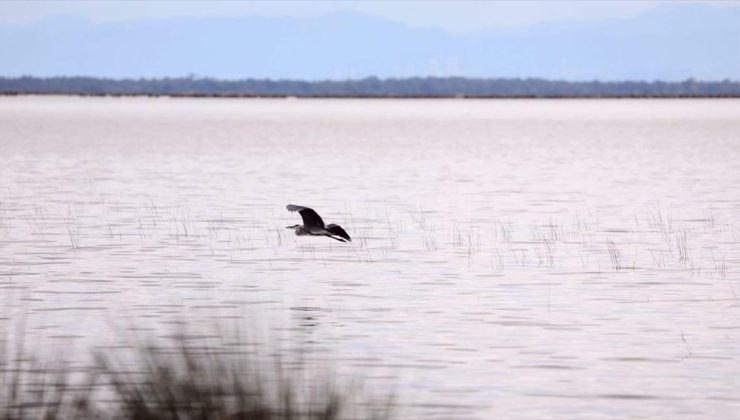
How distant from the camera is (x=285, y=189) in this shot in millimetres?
44000

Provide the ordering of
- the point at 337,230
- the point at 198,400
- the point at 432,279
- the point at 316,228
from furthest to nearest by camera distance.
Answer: the point at 316,228 < the point at 337,230 < the point at 432,279 < the point at 198,400

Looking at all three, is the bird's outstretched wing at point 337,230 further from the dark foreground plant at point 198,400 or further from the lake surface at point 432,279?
the dark foreground plant at point 198,400

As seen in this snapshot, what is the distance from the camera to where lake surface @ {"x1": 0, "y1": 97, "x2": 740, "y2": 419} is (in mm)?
15234

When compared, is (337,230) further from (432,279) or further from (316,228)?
(432,279)

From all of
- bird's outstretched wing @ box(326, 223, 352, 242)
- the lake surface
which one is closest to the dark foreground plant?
the lake surface

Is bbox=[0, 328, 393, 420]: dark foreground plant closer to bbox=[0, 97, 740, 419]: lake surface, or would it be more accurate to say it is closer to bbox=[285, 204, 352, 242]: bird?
bbox=[0, 97, 740, 419]: lake surface

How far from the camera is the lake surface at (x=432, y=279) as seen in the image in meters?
15.2

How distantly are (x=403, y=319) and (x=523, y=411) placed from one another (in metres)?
5.06

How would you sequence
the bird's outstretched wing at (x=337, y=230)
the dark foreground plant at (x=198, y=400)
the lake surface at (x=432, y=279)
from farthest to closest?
the bird's outstretched wing at (x=337, y=230), the lake surface at (x=432, y=279), the dark foreground plant at (x=198, y=400)

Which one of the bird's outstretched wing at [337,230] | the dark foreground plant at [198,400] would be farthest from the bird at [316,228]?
the dark foreground plant at [198,400]

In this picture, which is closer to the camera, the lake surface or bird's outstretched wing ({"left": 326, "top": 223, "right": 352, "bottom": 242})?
the lake surface

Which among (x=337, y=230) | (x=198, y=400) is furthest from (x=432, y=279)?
(x=198, y=400)

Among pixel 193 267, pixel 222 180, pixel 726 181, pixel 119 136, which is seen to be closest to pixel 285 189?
pixel 222 180

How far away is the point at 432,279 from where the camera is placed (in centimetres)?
2264
